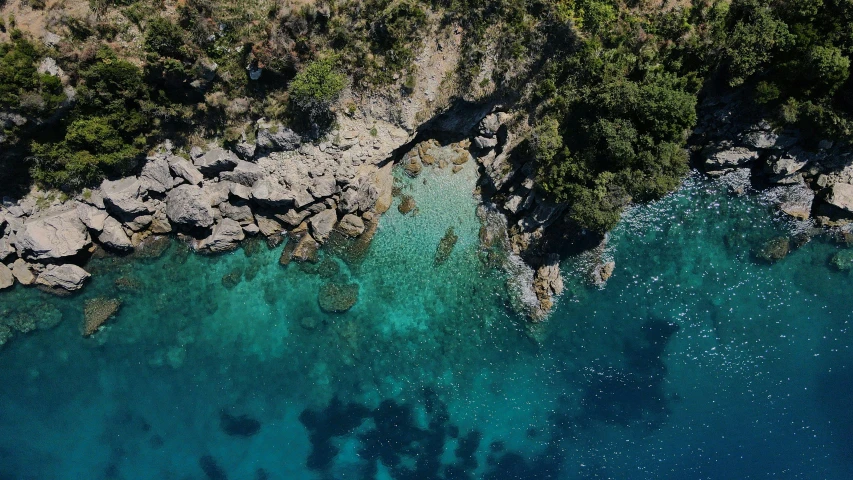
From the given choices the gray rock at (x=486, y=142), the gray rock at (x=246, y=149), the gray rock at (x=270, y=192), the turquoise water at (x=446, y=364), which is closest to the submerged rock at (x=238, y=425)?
the turquoise water at (x=446, y=364)

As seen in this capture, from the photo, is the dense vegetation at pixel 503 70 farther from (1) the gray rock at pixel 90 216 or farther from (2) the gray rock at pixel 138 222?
(2) the gray rock at pixel 138 222

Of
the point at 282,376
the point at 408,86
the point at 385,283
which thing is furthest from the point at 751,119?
the point at 282,376

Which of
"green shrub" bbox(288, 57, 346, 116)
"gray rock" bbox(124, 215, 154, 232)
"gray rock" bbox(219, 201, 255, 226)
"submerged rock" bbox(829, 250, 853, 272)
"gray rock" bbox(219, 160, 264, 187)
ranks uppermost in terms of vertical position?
"submerged rock" bbox(829, 250, 853, 272)

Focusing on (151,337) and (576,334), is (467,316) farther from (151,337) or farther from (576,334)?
(151,337)

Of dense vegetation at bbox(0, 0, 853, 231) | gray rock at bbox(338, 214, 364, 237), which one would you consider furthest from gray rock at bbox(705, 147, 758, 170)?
gray rock at bbox(338, 214, 364, 237)

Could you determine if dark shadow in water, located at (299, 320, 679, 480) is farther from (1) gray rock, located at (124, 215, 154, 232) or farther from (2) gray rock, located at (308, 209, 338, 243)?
(1) gray rock, located at (124, 215, 154, 232)
